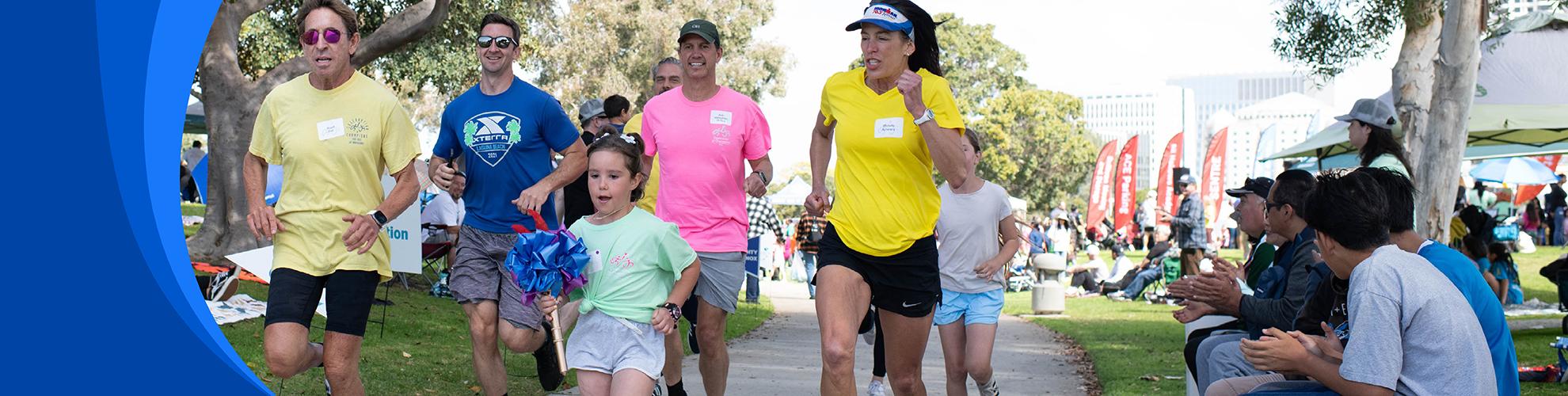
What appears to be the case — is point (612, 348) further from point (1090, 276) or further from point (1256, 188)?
point (1090, 276)

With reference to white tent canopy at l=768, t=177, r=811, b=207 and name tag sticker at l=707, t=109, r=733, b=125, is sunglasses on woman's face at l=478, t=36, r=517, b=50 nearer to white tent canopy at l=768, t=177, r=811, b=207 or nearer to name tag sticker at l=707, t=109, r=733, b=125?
name tag sticker at l=707, t=109, r=733, b=125

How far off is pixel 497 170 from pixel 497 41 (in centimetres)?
59

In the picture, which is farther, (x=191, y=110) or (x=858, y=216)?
(x=191, y=110)

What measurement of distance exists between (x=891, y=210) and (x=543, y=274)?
1.52 meters

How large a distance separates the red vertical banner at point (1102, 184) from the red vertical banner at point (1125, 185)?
1.16 meters

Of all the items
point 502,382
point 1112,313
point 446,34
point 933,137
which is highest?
point 446,34

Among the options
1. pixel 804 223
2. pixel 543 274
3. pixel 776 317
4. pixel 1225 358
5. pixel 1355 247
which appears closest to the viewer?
pixel 1355 247

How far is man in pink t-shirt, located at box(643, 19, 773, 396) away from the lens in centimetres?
690

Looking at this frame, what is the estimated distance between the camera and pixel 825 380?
19.7 feet

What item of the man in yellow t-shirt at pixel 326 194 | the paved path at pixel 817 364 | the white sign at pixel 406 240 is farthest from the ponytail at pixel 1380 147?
the white sign at pixel 406 240

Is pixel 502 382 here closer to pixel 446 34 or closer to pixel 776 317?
pixel 776 317

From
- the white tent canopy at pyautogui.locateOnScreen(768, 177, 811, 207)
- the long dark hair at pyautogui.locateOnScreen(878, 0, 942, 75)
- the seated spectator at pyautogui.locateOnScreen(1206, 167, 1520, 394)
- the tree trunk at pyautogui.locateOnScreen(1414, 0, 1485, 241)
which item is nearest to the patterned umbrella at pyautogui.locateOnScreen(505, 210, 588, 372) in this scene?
the long dark hair at pyautogui.locateOnScreen(878, 0, 942, 75)

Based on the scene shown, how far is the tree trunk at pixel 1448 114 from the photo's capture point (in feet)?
37.4

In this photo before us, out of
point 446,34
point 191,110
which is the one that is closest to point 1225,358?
point 446,34
